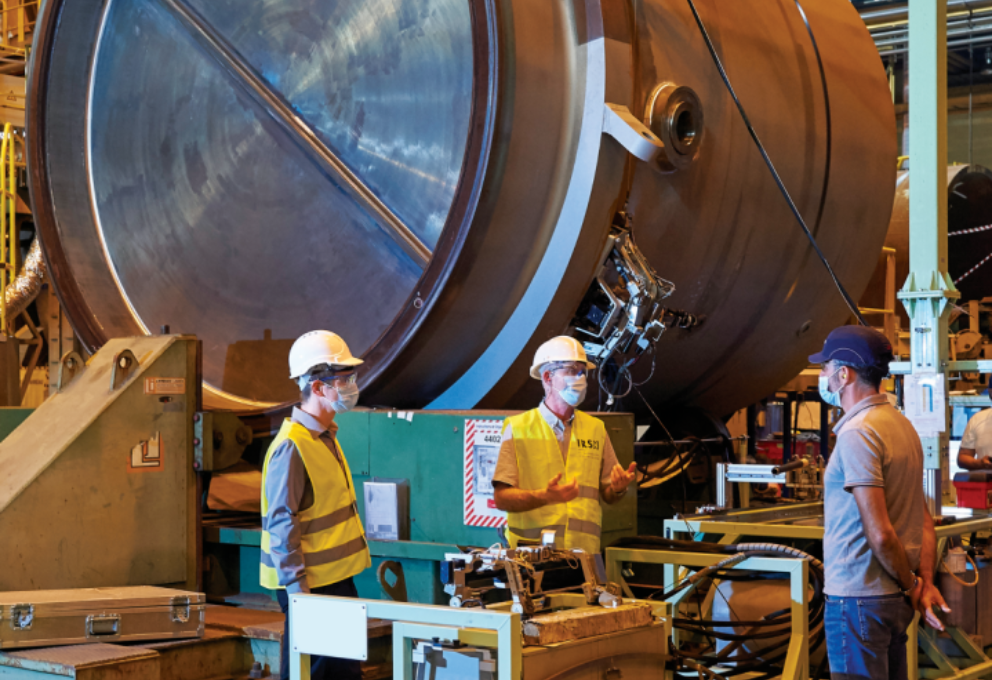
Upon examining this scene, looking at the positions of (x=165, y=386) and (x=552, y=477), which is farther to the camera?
(x=165, y=386)

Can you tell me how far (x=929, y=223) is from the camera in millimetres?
4801

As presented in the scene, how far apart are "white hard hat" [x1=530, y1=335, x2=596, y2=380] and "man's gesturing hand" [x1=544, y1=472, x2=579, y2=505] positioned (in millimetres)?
442

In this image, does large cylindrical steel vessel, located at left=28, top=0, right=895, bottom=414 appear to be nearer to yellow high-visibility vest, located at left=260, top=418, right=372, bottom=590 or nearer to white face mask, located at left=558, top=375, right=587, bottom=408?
white face mask, located at left=558, top=375, right=587, bottom=408

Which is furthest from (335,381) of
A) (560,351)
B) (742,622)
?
(742,622)

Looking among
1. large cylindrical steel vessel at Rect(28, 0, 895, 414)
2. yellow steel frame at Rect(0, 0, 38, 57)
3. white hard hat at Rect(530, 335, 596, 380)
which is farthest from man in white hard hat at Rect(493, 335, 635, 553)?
yellow steel frame at Rect(0, 0, 38, 57)

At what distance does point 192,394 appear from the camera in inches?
199

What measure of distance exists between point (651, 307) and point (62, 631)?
2.53 metres

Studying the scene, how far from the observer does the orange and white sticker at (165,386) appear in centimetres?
490

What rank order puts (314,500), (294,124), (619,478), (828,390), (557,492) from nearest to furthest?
(828,390) < (314,500) < (557,492) < (619,478) < (294,124)

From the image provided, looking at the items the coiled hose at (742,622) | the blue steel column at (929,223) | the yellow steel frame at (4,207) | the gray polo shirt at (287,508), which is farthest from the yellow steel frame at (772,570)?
the yellow steel frame at (4,207)

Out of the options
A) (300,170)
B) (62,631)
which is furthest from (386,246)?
(62,631)

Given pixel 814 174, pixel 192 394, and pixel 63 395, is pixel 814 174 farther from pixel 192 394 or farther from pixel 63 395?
pixel 63 395

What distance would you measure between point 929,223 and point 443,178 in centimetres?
207

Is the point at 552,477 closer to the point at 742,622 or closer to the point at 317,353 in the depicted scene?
the point at 742,622
